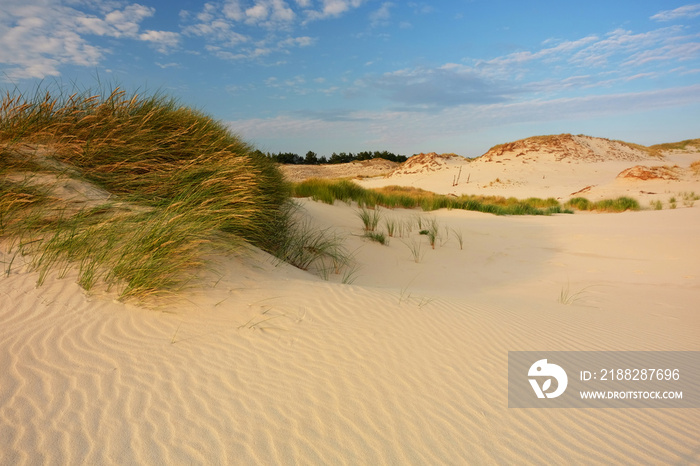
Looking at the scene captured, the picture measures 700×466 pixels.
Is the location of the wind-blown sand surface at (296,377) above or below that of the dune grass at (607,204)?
below

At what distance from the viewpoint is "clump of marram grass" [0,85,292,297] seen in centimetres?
329

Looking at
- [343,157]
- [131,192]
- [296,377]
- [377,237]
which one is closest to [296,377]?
[296,377]

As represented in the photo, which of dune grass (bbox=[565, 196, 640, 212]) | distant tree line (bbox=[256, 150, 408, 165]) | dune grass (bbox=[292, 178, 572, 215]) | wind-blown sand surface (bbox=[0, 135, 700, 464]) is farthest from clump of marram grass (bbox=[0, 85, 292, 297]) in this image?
distant tree line (bbox=[256, 150, 408, 165])

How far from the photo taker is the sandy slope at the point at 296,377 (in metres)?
1.85

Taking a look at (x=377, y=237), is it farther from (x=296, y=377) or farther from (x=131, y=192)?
(x=296, y=377)

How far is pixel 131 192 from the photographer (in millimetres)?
4664

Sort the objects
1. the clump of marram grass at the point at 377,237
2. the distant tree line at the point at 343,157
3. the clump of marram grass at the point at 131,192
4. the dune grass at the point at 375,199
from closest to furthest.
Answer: the clump of marram grass at the point at 131,192 → the clump of marram grass at the point at 377,237 → the dune grass at the point at 375,199 → the distant tree line at the point at 343,157

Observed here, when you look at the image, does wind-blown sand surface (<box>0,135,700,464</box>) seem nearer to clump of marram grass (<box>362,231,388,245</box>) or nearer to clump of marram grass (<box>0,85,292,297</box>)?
A: clump of marram grass (<box>0,85,292,297</box>)

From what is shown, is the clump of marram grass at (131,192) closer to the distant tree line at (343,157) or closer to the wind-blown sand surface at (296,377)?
the wind-blown sand surface at (296,377)

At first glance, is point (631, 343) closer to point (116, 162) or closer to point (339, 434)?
point (339, 434)

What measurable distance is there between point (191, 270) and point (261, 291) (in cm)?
65

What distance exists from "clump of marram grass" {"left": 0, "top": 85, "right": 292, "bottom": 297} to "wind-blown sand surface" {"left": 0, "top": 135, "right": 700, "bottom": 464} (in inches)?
11.6

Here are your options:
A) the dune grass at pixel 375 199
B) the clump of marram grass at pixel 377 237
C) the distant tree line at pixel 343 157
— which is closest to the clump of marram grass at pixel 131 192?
the clump of marram grass at pixel 377 237

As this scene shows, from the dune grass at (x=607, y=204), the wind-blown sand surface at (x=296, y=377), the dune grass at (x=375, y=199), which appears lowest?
the wind-blown sand surface at (x=296, y=377)
